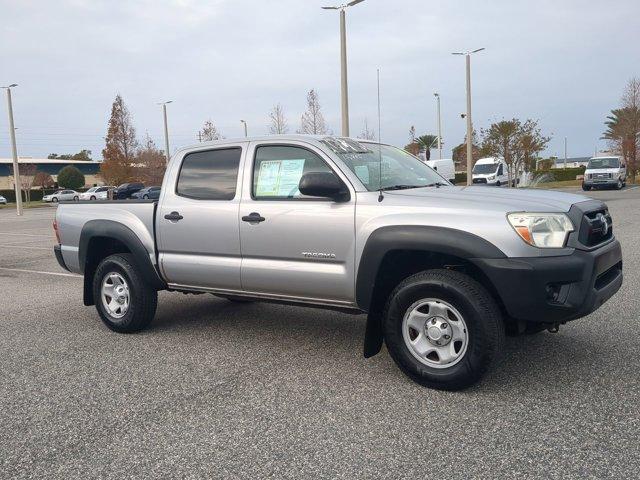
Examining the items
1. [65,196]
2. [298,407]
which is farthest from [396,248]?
[65,196]

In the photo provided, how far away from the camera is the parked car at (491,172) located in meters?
36.2

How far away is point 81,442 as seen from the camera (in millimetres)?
3389

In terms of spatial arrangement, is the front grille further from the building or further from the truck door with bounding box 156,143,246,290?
the building

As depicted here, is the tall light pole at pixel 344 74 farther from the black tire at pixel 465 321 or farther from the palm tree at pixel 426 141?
the palm tree at pixel 426 141

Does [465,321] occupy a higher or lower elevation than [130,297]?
higher

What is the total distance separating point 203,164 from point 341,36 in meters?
11.9

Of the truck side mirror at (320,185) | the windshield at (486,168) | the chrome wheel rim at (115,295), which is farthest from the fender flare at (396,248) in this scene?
the windshield at (486,168)

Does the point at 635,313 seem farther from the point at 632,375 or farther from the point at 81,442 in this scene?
the point at 81,442

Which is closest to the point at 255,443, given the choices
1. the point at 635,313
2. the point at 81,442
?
the point at 81,442

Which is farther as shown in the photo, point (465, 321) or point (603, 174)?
point (603, 174)

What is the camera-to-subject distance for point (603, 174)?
32.6 meters

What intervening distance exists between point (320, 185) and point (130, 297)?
8.23ft

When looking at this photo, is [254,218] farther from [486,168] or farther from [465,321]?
[486,168]

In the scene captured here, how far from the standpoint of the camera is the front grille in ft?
12.7
